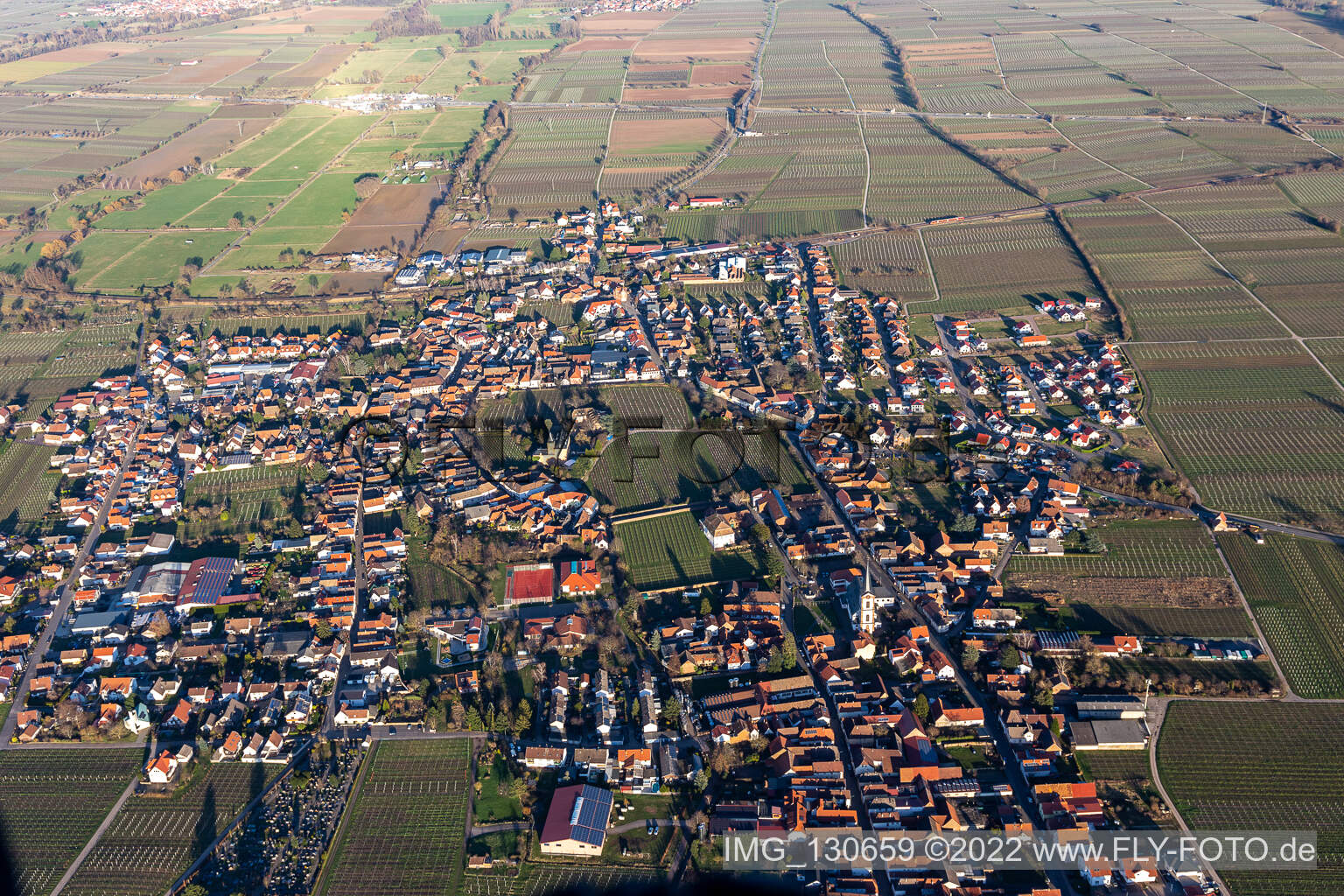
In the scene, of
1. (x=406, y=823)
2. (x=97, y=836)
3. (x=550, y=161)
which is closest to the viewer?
(x=406, y=823)

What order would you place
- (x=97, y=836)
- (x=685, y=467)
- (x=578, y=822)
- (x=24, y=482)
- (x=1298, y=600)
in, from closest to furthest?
(x=578, y=822), (x=97, y=836), (x=1298, y=600), (x=685, y=467), (x=24, y=482)

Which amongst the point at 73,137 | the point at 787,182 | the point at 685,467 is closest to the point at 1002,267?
the point at 787,182

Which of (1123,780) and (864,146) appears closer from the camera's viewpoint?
(1123,780)

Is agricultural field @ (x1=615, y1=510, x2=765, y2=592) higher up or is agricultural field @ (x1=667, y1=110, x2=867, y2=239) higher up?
agricultural field @ (x1=667, y1=110, x2=867, y2=239)

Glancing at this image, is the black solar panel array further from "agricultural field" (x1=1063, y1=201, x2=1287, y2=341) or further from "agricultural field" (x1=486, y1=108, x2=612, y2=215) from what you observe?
"agricultural field" (x1=486, y1=108, x2=612, y2=215)

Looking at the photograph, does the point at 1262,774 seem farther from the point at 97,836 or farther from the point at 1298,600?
the point at 97,836

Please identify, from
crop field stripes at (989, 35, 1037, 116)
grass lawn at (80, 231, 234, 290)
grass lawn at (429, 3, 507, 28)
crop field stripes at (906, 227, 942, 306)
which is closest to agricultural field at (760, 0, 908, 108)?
crop field stripes at (989, 35, 1037, 116)

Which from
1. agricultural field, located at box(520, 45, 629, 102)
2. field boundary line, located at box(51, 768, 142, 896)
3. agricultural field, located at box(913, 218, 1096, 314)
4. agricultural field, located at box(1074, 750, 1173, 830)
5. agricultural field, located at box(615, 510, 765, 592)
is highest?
agricultural field, located at box(520, 45, 629, 102)
